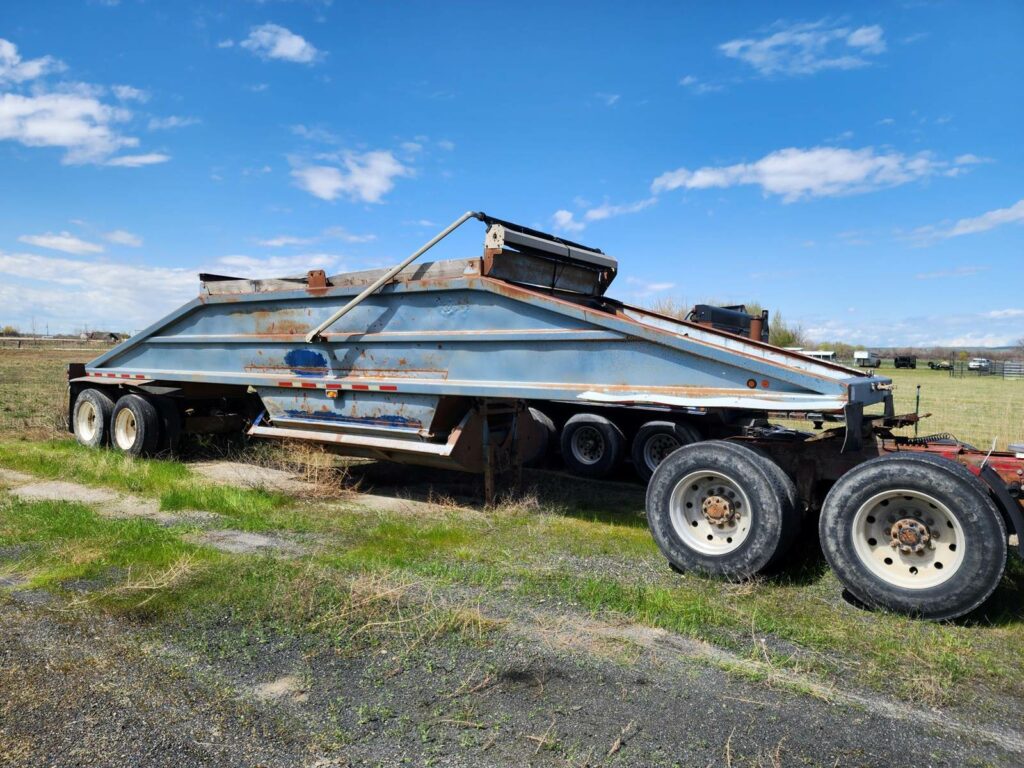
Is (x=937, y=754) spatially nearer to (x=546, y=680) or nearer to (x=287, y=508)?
(x=546, y=680)

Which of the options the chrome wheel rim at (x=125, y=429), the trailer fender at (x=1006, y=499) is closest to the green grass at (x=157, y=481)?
the chrome wheel rim at (x=125, y=429)

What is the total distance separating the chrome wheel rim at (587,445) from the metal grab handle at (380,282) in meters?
3.34

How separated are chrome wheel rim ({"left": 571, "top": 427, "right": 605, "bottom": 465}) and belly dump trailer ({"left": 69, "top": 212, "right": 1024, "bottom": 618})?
0.08 ft

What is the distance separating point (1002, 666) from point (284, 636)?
142 inches

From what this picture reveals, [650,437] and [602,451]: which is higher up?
[650,437]

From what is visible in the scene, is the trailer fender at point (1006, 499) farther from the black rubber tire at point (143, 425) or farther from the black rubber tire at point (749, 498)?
the black rubber tire at point (143, 425)

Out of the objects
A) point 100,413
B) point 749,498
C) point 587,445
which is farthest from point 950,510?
point 100,413

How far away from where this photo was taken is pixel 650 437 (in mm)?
8539

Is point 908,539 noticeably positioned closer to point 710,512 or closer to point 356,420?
point 710,512

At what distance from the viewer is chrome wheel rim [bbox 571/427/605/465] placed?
29.4 feet

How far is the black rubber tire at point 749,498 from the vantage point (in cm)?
466

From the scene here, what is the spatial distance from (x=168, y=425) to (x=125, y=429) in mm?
773

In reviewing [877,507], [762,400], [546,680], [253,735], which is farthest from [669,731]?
[762,400]

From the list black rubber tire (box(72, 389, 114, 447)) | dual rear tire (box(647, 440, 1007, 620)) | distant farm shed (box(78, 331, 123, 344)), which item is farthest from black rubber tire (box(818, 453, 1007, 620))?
distant farm shed (box(78, 331, 123, 344))
